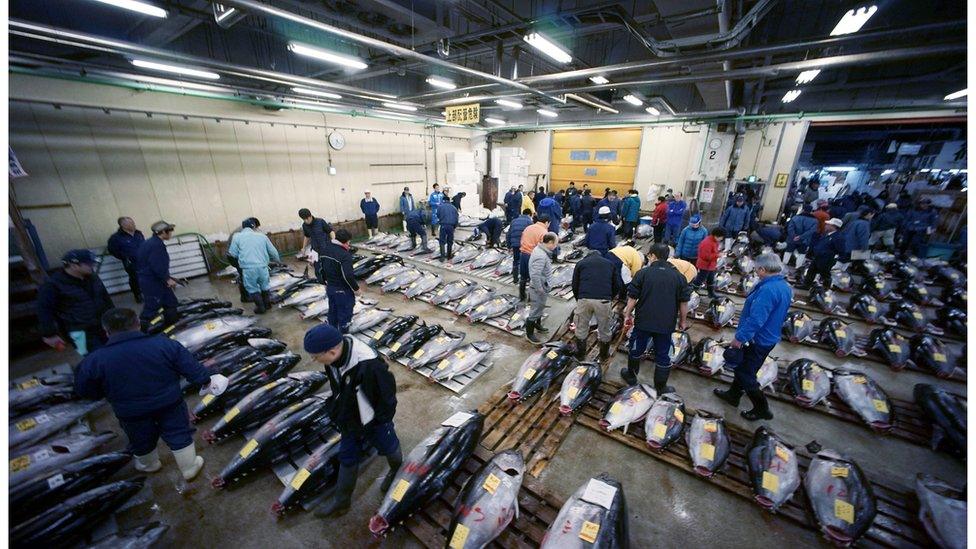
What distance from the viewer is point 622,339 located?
6.21 metres

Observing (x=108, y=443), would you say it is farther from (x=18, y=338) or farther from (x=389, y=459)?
(x=18, y=338)

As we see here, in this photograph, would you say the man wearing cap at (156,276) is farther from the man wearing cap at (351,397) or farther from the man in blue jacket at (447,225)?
the man in blue jacket at (447,225)

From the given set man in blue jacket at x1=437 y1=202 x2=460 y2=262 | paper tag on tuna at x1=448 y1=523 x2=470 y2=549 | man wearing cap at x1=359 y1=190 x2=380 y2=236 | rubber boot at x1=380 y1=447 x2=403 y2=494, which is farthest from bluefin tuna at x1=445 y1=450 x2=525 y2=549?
man wearing cap at x1=359 y1=190 x2=380 y2=236

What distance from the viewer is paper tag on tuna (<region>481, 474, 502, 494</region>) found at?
295 centimetres

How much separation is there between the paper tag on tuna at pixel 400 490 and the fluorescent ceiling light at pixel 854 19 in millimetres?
9177

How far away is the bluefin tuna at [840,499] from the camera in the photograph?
2.85 meters

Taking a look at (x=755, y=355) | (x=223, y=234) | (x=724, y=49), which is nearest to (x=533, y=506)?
(x=755, y=355)

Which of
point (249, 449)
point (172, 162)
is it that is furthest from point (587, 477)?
point (172, 162)

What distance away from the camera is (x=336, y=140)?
1343cm

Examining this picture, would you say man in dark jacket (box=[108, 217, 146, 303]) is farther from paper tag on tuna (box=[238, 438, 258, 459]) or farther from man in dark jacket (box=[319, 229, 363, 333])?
paper tag on tuna (box=[238, 438, 258, 459])

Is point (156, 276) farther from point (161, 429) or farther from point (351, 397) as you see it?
point (351, 397)

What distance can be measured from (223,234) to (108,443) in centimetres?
893

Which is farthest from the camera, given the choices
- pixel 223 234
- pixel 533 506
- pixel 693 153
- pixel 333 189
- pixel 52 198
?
pixel 693 153

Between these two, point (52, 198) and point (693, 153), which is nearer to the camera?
point (52, 198)
